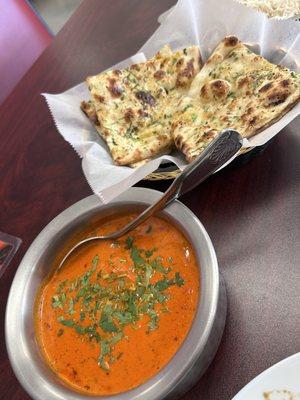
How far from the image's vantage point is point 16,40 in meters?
1.80

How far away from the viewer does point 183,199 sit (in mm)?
996

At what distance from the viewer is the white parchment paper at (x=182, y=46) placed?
920 mm

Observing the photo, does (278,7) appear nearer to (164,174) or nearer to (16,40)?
(164,174)

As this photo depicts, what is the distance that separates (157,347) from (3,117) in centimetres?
100

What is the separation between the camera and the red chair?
175 cm

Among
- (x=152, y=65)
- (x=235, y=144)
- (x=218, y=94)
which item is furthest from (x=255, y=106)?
(x=152, y=65)

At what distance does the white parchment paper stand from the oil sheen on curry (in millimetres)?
119

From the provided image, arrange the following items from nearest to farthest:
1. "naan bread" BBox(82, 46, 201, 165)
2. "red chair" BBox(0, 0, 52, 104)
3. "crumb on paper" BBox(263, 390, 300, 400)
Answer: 1. "crumb on paper" BBox(263, 390, 300, 400)
2. "naan bread" BBox(82, 46, 201, 165)
3. "red chair" BBox(0, 0, 52, 104)

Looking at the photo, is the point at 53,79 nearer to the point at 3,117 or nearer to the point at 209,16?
the point at 3,117

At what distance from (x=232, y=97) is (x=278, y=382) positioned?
0.66m

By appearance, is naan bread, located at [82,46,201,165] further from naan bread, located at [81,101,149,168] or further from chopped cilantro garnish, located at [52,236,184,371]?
chopped cilantro garnish, located at [52,236,184,371]

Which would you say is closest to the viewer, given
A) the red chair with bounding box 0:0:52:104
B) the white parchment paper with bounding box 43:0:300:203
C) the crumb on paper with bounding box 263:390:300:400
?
the crumb on paper with bounding box 263:390:300:400

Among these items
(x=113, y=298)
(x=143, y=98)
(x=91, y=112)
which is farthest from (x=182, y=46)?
(x=113, y=298)

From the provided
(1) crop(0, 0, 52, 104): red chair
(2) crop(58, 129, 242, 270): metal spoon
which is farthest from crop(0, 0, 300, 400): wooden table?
(1) crop(0, 0, 52, 104): red chair
